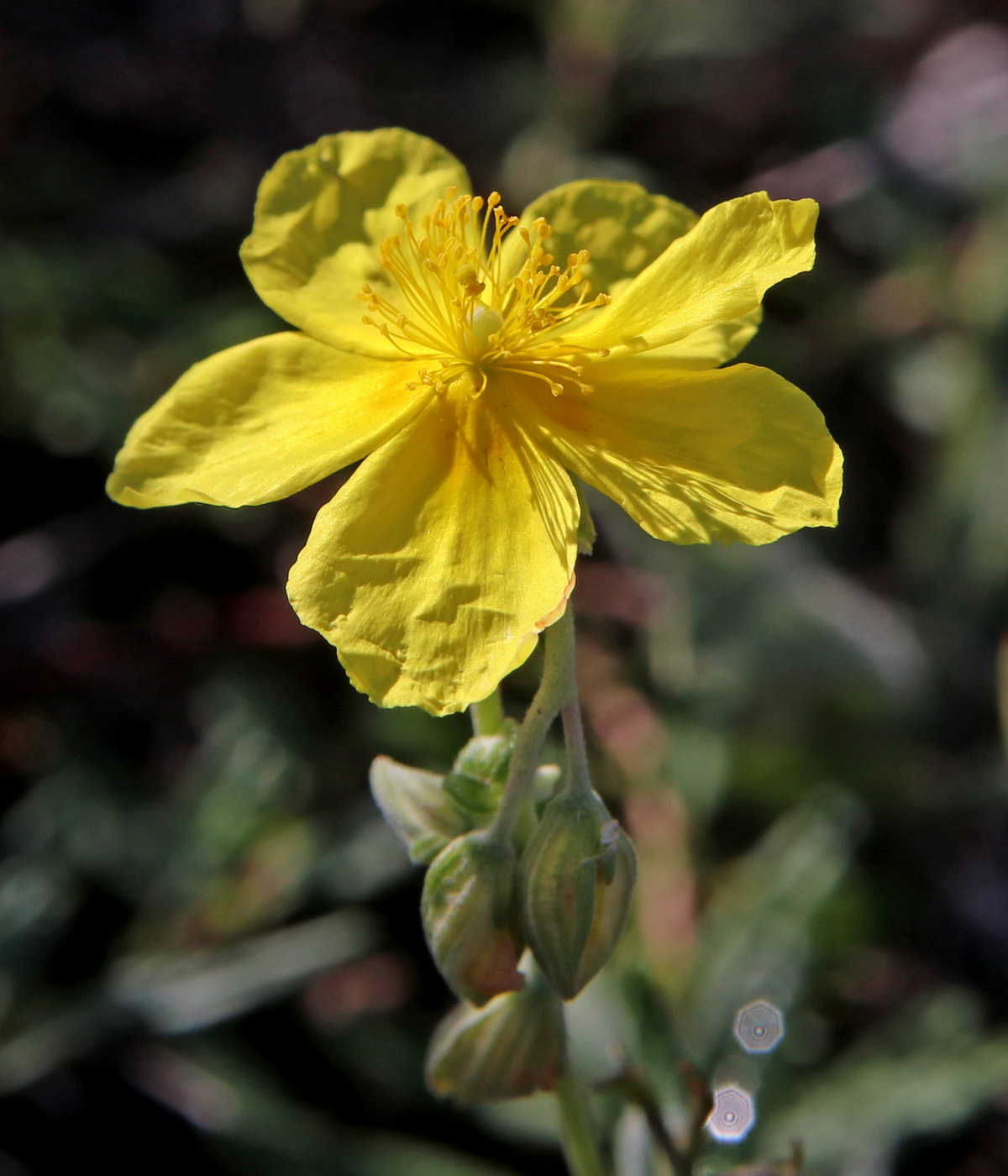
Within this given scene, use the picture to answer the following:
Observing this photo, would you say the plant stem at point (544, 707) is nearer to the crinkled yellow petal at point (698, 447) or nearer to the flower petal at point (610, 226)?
the crinkled yellow petal at point (698, 447)

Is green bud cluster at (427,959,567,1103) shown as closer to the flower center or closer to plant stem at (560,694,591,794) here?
plant stem at (560,694,591,794)

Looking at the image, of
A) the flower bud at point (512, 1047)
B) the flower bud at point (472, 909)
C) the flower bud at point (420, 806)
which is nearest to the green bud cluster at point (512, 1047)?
the flower bud at point (512, 1047)

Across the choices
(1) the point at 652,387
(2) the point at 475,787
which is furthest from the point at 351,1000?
(1) the point at 652,387

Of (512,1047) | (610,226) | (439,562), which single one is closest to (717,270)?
(610,226)

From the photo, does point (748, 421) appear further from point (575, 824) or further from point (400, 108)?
point (400, 108)

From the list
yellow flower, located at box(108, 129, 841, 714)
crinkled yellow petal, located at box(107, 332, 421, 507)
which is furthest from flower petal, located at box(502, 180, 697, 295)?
crinkled yellow petal, located at box(107, 332, 421, 507)

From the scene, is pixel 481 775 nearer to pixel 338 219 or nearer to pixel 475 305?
pixel 475 305

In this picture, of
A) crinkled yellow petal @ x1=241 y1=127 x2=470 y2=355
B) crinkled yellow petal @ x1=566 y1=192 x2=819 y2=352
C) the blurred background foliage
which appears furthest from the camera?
the blurred background foliage
